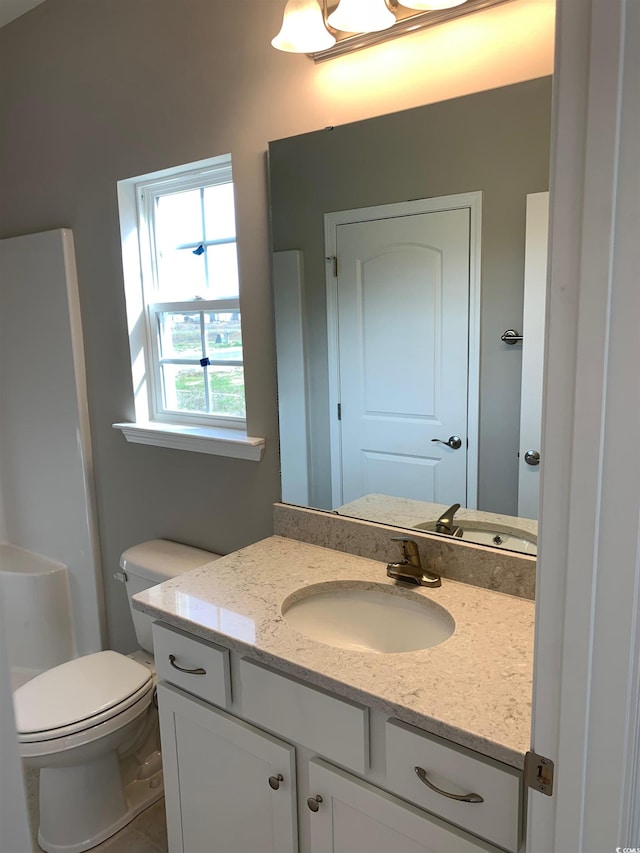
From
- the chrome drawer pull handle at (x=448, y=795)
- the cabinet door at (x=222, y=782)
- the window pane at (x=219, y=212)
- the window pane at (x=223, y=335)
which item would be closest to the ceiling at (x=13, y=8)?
the window pane at (x=219, y=212)

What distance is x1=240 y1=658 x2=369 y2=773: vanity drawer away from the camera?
1149 mm

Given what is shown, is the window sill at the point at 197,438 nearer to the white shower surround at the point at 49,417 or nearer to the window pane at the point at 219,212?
the white shower surround at the point at 49,417

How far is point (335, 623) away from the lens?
1547mm

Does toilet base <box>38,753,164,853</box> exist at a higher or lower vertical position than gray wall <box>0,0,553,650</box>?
lower

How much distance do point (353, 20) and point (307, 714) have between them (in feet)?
4.95

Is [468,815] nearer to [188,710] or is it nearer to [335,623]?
[335,623]

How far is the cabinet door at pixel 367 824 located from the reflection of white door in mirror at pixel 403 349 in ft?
2.28

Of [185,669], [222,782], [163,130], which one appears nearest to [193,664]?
[185,669]

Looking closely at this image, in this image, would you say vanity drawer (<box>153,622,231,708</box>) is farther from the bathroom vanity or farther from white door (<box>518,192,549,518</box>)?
white door (<box>518,192,549,518</box>)

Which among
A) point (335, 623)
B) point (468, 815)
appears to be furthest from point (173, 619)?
point (468, 815)

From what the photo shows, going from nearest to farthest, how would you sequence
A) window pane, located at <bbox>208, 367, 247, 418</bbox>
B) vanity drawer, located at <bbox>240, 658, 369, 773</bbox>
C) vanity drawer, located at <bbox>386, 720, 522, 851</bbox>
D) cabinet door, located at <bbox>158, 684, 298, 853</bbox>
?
vanity drawer, located at <bbox>386, 720, 522, 851</bbox> → vanity drawer, located at <bbox>240, 658, 369, 773</bbox> → cabinet door, located at <bbox>158, 684, 298, 853</bbox> → window pane, located at <bbox>208, 367, 247, 418</bbox>

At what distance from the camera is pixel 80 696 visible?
73.0 inches

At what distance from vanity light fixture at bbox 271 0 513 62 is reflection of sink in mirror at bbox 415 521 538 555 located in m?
1.16

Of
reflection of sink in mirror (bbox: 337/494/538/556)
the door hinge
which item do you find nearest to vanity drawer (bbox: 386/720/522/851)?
the door hinge
